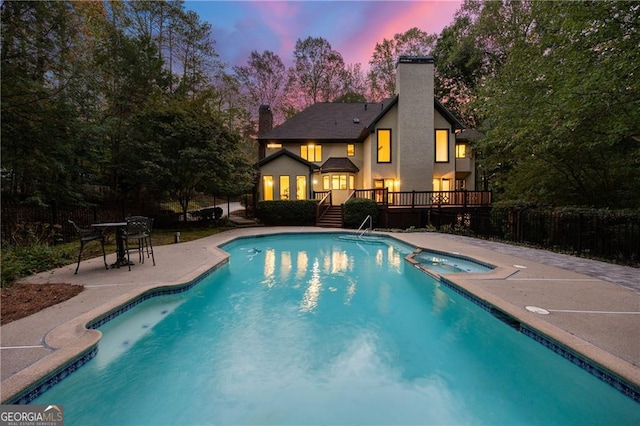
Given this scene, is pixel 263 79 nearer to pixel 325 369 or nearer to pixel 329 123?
pixel 329 123

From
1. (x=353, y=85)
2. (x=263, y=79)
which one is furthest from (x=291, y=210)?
(x=353, y=85)

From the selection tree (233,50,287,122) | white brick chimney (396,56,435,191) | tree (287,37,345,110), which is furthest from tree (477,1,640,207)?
tree (233,50,287,122)

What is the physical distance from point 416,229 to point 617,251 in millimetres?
8088

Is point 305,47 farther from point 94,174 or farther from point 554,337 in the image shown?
point 554,337

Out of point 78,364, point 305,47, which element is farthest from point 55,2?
point 305,47

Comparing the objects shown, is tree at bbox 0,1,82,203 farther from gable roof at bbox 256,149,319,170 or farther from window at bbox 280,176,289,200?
window at bbox 280,176,289,200

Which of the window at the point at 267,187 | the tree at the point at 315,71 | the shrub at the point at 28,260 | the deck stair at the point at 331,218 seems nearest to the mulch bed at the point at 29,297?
the shrub at the point at 28,260

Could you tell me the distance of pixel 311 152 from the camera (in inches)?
858

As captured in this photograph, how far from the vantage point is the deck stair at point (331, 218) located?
17562 millimetres

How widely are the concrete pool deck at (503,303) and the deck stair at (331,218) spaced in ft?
31.7

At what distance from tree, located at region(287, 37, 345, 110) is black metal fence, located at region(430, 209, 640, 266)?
84.9 feet

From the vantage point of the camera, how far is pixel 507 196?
46.5ft

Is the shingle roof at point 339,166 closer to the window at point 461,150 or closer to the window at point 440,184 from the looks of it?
the window at point 440,184

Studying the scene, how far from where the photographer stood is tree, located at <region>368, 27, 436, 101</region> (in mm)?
30656
